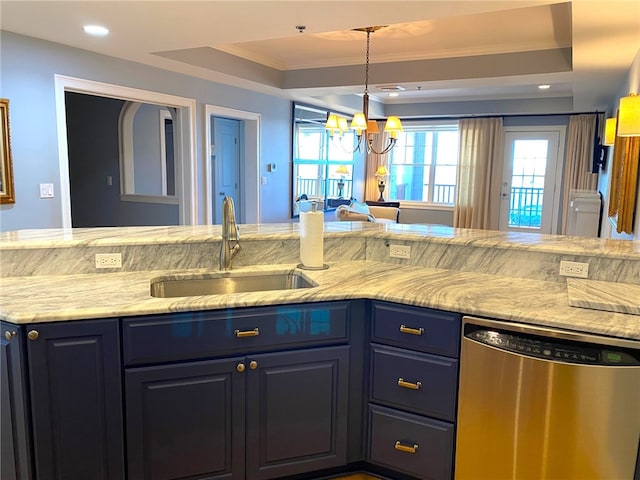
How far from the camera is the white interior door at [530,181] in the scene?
8188 mm

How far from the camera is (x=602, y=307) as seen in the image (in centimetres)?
190

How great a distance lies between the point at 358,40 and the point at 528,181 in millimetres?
4954

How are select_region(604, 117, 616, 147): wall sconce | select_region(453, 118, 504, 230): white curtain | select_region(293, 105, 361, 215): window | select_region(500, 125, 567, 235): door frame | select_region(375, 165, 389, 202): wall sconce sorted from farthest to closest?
select_region(375, 165, 389, 202): wall sconce < select_region(453, 118, 504, 230): white curtain < select_region(500, 125, 567, 235): door frame < select_region(293, 105, 361, 215): window < select_region(604, 117, 616, 147): wall sconce

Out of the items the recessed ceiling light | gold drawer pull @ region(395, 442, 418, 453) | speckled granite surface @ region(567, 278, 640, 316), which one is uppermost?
the recessed ceiling light

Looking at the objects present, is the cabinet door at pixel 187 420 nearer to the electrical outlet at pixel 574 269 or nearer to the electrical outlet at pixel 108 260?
the electrical outlet at pixel 108 260

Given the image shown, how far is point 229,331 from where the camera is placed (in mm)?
1934

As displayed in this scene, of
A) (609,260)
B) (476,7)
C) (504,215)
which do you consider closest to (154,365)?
(609,260)

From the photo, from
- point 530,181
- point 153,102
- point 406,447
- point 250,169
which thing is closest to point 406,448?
point 406,447

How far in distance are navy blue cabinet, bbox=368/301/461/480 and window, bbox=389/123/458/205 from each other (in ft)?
24.0

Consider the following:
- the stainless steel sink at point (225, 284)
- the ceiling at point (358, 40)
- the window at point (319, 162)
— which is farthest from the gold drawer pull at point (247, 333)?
the window at point (319, 162)

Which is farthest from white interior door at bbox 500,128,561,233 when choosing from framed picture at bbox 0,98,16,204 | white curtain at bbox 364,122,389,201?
framed picture at bbox 0,98,16,204

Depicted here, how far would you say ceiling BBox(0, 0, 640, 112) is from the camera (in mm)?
2916

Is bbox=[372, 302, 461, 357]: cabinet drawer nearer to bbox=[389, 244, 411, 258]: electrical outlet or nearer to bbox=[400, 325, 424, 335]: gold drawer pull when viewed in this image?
bbox=[400, 325, 424, 335]: gold drawer pull

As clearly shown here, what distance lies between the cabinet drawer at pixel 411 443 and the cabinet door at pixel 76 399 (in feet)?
3.61
